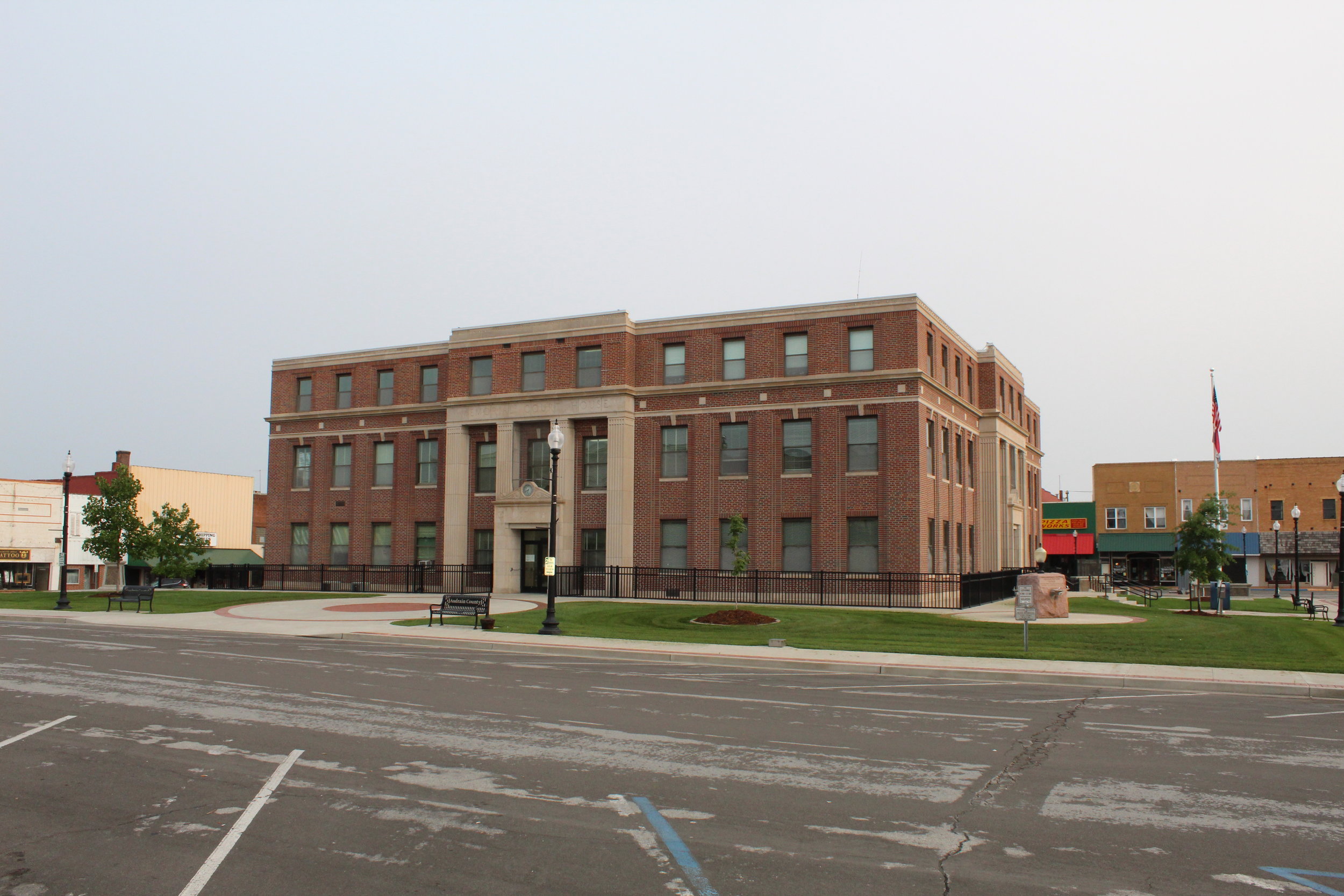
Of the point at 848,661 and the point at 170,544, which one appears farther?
the point at 170,544

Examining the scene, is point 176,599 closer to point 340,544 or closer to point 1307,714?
point 340,544

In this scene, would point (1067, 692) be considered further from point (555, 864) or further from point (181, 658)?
point (181, 658)

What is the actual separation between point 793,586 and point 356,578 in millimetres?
21919

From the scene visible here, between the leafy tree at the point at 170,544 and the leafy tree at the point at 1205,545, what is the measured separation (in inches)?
1546

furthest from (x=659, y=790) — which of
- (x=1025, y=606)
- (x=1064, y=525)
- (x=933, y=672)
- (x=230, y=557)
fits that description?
(x=230, y=557)

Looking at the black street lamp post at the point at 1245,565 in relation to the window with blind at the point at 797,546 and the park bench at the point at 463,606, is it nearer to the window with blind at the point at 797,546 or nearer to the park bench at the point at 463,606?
the window with blind at the point at 797,546

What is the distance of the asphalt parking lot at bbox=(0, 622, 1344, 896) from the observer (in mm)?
6496

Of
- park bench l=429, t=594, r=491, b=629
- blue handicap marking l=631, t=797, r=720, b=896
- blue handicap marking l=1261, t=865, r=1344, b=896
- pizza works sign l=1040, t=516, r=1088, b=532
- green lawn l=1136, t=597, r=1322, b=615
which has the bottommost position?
green lawn l=1136, t=597, r=1322, b=615

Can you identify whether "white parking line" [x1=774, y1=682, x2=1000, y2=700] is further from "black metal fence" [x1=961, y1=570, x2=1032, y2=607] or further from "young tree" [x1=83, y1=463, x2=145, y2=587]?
"young tree" [x1=83, y1=463, x2=145, y2=587]

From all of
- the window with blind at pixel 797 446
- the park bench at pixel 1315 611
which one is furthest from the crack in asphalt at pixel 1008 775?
the park bench at pixel 1315 611

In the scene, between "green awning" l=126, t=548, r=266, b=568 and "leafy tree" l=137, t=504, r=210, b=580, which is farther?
"green awning" l=126, t=548, r=266, b=568

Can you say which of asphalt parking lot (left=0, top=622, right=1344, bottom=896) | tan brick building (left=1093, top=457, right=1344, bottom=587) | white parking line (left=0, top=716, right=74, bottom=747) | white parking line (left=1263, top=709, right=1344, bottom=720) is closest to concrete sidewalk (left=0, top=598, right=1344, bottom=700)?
asphalt parking lot (left=0, top=622, right=1344, bottom=896)

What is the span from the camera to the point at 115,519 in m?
40.7

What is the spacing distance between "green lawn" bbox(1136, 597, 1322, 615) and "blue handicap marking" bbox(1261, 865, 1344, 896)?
34.5 meters
